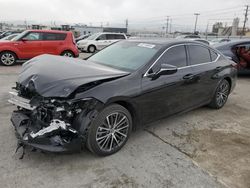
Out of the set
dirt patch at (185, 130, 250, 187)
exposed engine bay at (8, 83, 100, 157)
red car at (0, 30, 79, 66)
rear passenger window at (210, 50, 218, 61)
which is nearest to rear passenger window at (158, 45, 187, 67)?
rear passenger window at (210, 50, 218, 61)

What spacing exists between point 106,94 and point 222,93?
3.31 m

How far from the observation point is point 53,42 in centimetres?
1060

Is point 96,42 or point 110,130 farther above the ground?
point 96,42

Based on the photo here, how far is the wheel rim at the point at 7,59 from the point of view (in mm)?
9883

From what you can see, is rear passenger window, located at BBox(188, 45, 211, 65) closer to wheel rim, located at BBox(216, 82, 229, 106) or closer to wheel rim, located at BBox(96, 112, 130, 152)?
wheel rim, located at BBox(216, 82, 229, 106)

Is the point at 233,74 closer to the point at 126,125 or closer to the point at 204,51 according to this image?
the point at 204,51

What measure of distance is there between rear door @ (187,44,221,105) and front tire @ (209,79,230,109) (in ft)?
0.75

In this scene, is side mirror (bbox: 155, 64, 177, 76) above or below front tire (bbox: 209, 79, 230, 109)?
above

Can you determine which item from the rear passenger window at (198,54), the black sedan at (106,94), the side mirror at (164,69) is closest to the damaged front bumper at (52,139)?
the black sedan at (106,94)

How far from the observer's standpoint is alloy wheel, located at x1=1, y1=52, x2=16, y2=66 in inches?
389

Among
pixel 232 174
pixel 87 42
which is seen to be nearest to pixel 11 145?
pixel 232 174

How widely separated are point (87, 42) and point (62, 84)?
49.5ft

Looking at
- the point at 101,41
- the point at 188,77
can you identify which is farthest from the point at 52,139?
the point at 101,41

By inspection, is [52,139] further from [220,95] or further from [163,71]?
[220,95]
